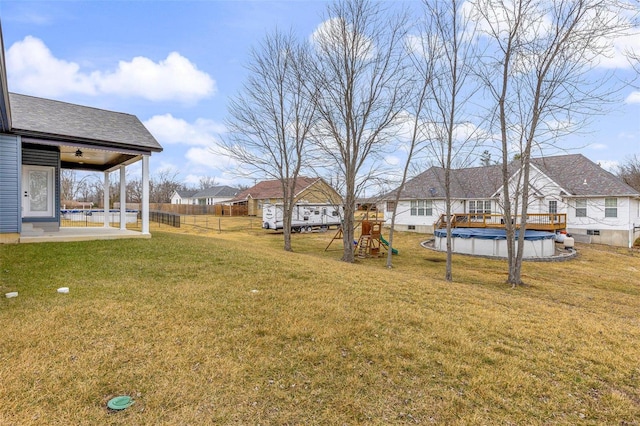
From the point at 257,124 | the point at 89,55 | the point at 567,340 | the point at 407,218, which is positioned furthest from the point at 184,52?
the point at 407,218

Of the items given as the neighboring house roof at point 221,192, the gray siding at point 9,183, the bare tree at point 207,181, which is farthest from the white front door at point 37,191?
the bare tree at point 207,181

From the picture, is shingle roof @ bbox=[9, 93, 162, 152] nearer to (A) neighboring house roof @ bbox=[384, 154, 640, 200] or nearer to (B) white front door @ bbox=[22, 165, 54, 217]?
(B) white front door @ bbox=[22, 165, 54, 217]

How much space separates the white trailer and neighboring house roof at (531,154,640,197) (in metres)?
15.8

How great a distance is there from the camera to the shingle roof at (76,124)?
9023 mm

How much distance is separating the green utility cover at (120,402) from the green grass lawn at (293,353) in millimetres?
52

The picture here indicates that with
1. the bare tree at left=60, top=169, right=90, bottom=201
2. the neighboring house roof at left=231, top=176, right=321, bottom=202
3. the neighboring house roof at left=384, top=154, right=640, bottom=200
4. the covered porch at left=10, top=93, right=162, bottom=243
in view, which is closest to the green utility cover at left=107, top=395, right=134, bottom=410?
the covered porch at left=10, top=93, right=162, bottom=243

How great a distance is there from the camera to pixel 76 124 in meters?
10.1

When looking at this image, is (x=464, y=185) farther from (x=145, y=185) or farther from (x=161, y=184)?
(x=161, y=184)

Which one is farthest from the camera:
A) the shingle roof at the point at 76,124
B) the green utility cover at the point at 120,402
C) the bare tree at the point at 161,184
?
the bare tree at the point at 161,184

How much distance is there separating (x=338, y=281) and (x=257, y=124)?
1205 centimetres

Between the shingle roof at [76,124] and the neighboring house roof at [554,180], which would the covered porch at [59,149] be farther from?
the neighboring house roof at [554,180]

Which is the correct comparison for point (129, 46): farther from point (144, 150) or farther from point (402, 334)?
point (402, 334)

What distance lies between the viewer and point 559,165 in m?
24.8

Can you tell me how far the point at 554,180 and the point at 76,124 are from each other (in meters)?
26.8
